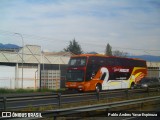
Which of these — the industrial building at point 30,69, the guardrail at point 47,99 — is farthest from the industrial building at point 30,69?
the guardrail at point 47,99

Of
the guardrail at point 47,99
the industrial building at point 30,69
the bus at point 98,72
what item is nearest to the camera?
the guardrail at point 47,99

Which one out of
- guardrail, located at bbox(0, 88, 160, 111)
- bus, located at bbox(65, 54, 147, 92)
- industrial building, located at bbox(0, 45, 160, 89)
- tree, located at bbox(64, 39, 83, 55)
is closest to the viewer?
guardrail, located at bbox(0, 88, 160, 111)

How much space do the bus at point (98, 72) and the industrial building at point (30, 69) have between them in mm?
11931

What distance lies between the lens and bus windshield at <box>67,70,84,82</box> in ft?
114

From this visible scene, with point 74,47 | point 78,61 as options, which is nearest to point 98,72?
point 78,61

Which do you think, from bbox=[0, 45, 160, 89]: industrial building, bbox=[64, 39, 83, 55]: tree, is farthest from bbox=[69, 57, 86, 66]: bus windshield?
bbox=[64, 39, 83, 55]: tree

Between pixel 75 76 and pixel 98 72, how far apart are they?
2634 mm

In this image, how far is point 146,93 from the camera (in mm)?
29828

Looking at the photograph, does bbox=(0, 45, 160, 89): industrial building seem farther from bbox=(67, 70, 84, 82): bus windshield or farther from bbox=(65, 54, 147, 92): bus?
bbox=(65, 54, 147, 92): bus

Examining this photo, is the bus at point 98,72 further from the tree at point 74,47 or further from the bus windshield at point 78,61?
the tree at point 74,47

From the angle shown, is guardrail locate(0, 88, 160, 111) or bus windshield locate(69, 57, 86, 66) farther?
bus windshield locate(69, 57, 86, 66)

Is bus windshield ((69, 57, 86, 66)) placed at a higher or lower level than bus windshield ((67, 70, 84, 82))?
higher

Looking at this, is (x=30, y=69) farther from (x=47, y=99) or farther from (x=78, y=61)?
(x=47, y=99)

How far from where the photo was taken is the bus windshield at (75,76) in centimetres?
3476
